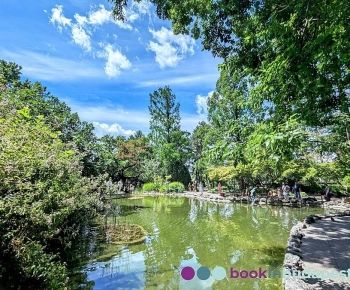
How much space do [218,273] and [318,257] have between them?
7.27ft

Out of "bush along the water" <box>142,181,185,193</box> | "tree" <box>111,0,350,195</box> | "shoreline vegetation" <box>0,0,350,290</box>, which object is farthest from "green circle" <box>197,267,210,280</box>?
"bush along the water" <box>142,181,185,193</box>

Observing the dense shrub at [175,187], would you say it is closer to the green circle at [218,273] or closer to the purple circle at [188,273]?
the green circle at [218,273]

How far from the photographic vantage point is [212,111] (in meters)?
28.6

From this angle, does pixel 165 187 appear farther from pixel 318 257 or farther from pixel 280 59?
pixel 280 59

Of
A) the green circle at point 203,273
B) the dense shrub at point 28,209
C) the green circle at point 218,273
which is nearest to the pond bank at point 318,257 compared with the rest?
the green circle at point 218,273

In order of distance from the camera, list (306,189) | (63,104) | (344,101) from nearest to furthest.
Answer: (344,101), (63,104), (306,189)

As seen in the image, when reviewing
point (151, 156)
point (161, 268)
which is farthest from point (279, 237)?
point (151, 156)

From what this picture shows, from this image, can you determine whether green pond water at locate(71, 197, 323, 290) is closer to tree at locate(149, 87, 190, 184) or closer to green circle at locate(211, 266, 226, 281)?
green circle at locate(211, 266, 226, 281)

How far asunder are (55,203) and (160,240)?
5.23 meters

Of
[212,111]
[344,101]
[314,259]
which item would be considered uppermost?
[212,111]

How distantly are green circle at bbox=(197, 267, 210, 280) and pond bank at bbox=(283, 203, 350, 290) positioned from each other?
175cm

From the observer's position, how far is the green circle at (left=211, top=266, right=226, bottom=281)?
22.2 feet

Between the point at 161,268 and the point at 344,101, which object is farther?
the point at 161,268

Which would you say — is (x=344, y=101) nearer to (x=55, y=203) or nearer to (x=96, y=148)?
(x=55, y=203)
